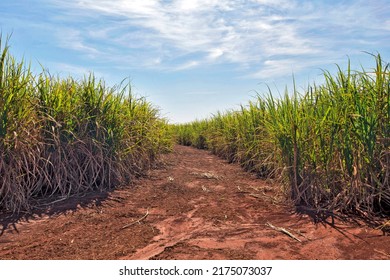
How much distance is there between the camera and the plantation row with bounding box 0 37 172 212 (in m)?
2.77

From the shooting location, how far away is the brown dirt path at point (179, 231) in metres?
1.86

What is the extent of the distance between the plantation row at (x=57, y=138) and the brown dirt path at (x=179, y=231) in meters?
0.32

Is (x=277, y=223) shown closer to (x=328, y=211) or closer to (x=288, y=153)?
(x=328, y=211)

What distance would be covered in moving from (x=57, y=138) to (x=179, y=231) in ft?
5.62

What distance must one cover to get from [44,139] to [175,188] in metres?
1.51

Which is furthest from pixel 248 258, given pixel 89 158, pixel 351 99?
pixel 89 158

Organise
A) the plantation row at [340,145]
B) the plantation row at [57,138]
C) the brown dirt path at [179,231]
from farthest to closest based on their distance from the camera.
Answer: the plantation row at [57,138] → the plantation row at [340,145] → the brown dirt path at [179,231]

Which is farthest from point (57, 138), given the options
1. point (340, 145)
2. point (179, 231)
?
point (340, 145)

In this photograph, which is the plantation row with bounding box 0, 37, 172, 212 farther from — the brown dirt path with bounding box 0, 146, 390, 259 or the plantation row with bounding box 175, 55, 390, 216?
the plantation row with bounding box 175, 55, 390, 216

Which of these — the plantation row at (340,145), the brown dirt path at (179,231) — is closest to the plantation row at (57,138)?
the brown dirt path at (179,231)

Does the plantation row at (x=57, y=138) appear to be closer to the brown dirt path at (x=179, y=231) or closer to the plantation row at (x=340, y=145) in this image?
the brown dirt path at (x=179, y=231)

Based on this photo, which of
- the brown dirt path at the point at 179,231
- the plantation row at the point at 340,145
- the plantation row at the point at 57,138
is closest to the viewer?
the brown dirt path at the point at 179,231

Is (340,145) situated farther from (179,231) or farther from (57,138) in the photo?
(57,138)

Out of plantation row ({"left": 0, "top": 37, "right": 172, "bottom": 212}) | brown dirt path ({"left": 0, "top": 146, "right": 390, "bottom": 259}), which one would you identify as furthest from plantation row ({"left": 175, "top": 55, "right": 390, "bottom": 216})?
plantation row ({"left": 0, "top": 37, "right": 172, "bottom": 212})
